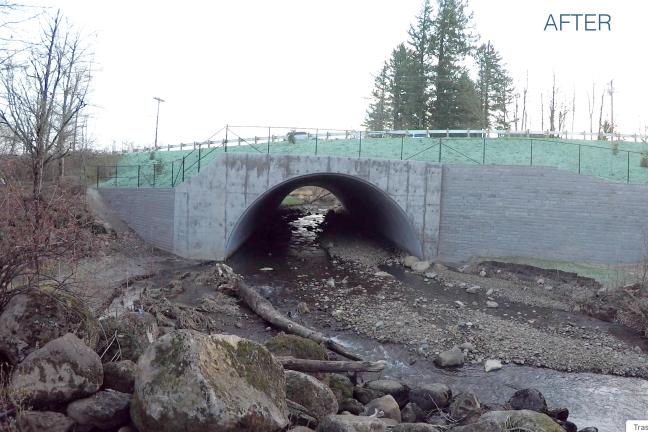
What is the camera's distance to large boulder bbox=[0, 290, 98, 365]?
17.9 ft

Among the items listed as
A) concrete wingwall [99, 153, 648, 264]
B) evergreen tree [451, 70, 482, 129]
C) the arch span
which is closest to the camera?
concrete wingwall [99, 153, 648, 264]

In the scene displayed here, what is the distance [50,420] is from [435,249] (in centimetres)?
1683

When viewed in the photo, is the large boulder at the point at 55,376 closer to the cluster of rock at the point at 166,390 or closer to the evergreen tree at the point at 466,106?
the cluster of rock at the point at 166,390

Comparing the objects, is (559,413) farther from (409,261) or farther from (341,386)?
(409,261)

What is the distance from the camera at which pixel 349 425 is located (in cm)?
538

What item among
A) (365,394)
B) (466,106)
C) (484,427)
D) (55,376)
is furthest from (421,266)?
(466,106)

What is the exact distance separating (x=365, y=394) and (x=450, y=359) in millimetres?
3163

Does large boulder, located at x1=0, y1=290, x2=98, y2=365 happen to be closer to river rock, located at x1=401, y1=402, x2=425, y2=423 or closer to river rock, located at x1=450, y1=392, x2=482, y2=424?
river rock, located at x1=401, y1=402, x2=425, y2=423

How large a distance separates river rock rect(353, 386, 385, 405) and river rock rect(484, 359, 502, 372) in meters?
3.21

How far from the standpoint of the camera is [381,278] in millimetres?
18359

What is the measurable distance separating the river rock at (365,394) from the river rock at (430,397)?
0.64 meters

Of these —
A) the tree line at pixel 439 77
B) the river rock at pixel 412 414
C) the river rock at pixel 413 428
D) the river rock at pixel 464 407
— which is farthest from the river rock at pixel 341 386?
the tree line at pixel 439 77

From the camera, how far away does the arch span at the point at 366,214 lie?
20.5m

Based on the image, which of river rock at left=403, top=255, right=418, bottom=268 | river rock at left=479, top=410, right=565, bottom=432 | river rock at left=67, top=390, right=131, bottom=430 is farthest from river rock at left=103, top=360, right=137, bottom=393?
river rock at left=403, top=255, right=418, bottom=268
